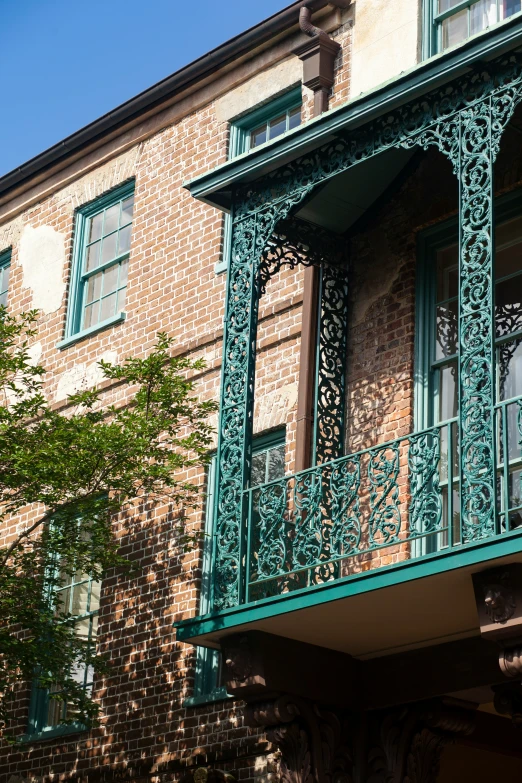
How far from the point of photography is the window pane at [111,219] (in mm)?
15023

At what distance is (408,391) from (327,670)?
2278 millimetres

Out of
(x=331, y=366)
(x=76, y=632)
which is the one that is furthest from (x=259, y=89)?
(x=76, y=632)

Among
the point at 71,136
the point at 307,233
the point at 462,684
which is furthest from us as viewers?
the point at 71,136

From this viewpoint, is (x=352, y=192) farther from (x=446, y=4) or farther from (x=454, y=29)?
(x=446, y=4)

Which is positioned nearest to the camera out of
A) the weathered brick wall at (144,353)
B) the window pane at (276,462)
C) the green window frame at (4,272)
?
the weathered brick wall at (144,353)

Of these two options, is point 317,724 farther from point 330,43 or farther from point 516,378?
point 330,43

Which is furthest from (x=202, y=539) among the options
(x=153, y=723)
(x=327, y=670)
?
(x=327, y=670)

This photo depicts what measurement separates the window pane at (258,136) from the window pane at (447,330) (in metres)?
3.60

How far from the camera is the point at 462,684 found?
9547 millimetres

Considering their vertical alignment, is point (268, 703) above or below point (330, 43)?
below

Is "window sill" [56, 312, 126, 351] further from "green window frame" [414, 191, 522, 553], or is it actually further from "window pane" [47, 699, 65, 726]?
"green window frame" [414, 191, 522, 553]

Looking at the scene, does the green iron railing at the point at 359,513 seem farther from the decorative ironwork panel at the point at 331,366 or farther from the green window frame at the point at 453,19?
the green window frame at the point at 453,19

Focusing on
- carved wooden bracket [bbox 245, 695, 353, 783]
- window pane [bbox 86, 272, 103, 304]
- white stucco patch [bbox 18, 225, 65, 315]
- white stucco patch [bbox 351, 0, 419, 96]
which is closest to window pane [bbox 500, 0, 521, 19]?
white stucco patch [bbox 351, 0, 419, 96]

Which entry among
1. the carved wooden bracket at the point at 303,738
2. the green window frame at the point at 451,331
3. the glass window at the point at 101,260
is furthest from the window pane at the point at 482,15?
the carved wooden bracket at the point at 303,738
